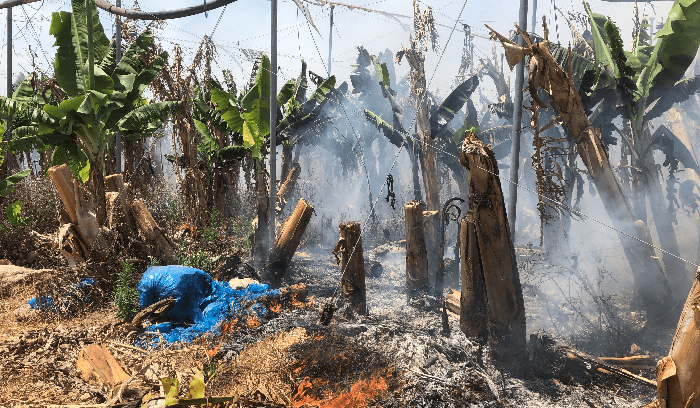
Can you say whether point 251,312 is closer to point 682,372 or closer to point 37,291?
point 37,291

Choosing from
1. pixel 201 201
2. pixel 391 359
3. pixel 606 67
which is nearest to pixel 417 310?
pixel 391 359

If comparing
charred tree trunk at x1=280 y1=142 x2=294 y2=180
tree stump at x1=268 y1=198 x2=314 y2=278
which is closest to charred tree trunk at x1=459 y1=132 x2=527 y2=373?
tree stump at x1=268 y1=198 x2=314 y2=278

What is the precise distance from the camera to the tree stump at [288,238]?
8.27m

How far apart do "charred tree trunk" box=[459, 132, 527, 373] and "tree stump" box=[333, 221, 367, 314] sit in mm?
2275

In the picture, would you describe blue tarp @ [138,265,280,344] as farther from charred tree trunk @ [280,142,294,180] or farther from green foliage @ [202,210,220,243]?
charred tree trunk @ [280,142,294,180]

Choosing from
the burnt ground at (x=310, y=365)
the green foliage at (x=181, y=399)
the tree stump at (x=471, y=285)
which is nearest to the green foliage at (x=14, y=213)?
the burnt ground at (x=310, y=365)

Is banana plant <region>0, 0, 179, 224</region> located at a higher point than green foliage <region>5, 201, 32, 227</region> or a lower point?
higher

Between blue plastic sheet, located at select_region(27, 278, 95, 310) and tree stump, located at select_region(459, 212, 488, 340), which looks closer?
tree stump, located at select_region(459, 212, 488, 340)

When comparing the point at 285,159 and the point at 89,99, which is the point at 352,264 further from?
the point at 285,159

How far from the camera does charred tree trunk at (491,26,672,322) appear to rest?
16.3 ft

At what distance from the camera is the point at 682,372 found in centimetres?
209

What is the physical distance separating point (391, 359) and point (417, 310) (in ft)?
10.4

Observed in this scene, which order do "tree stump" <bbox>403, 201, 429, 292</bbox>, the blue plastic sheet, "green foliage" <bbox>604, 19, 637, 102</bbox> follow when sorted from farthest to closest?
1. "tree stump" <bbox>403, 201, 429, 292</bbox>
2. "green foliage" <bbox>604, 19, 637, 102</bbox>
3. the blue plastic sheet

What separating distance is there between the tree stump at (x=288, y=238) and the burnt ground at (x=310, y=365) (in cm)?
213
